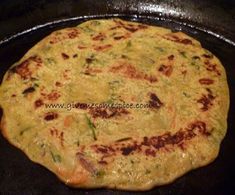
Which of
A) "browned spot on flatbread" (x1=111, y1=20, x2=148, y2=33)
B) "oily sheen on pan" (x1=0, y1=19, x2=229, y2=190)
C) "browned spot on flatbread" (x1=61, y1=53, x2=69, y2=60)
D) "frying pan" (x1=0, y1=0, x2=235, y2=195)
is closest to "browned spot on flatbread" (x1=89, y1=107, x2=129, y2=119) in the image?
"oily sheen on pan" (x1=0, y1=19, x2=229, y2=190)

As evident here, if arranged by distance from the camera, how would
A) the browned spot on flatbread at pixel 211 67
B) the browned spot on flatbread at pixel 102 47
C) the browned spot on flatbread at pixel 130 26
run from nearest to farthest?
the browned spot on flatbread at pixel 211 67 → the browned spot on flatbread at pixel 102 47 → the browned spot on flatbread at pixel 130 26

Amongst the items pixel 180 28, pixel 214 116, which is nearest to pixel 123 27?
pixel 180 28

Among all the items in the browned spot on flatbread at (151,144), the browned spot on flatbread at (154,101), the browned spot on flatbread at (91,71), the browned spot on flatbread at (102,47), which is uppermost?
the browned spot on flatbread at (102,47)

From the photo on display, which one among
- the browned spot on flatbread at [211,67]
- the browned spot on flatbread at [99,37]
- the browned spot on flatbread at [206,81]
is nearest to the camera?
the browned spot on flatbread at [206,81]

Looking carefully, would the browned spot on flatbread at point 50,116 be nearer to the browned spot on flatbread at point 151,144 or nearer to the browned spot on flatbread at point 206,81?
the browned spot on flatbread at point 151,144

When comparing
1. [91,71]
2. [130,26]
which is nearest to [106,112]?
[91,71]

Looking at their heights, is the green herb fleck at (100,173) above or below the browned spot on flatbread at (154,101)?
below

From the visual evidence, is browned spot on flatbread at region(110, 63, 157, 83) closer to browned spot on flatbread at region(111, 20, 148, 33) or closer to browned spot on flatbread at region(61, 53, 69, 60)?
browned spot on flatbread at region(61, 53, 69, 60)

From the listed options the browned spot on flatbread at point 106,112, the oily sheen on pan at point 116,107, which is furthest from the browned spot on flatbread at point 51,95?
the browned spot on flatbread at point 106,112

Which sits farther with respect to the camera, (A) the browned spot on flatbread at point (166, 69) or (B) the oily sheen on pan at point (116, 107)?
(A) the browned spot on flatbread at point (166, 69)

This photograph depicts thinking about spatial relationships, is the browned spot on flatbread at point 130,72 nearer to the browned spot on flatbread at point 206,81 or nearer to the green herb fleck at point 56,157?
the browned spot on flatbread at point 206,81
